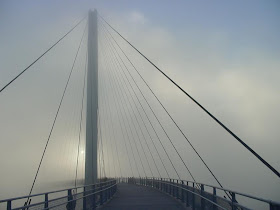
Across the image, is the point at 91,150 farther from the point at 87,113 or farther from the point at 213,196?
the point at 213,196

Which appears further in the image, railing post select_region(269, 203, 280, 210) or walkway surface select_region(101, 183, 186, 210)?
walkway surface select_region(101, 183, 186, 210)

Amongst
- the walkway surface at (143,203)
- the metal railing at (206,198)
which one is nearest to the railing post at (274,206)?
the metal railing at (206,198)

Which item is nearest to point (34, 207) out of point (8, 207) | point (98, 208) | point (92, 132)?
point (8, 207)

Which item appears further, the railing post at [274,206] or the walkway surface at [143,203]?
the walkway surface at [143,203]

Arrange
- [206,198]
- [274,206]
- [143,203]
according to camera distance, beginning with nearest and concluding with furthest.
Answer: [274,206] → [206,198] → [143,203]

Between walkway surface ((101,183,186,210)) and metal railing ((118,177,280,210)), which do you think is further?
walkway surface ((101,183,186,210))

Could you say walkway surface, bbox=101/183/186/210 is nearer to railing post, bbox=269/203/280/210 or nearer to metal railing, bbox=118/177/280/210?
metal railing, bbox=118/177/280/210

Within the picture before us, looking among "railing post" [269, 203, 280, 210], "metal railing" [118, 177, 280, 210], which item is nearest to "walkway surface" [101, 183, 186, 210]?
"metal railing" [118, 177, 280, 210]

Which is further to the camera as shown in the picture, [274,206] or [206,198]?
[206,198]

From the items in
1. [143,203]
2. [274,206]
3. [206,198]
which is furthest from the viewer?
[143,203]

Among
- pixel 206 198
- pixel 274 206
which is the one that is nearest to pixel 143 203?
pixel 206 198

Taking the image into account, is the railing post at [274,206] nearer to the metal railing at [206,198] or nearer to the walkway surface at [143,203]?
the metal railing at [206,198]

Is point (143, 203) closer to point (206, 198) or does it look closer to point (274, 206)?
point (206, 198)

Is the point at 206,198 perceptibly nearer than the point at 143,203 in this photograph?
Yes
